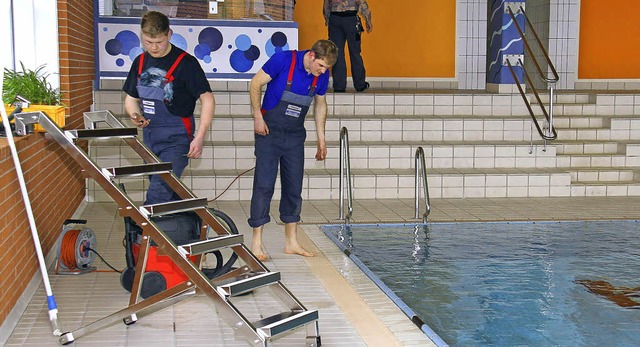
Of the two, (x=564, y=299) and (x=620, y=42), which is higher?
(x=620, y=42)

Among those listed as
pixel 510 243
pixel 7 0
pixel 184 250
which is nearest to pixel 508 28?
pixel 510 243

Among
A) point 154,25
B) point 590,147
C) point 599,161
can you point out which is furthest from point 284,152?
point 590,147

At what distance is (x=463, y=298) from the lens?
A: 578 centimetres

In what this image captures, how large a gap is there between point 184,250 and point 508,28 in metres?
8.51

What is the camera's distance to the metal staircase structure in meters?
4.25

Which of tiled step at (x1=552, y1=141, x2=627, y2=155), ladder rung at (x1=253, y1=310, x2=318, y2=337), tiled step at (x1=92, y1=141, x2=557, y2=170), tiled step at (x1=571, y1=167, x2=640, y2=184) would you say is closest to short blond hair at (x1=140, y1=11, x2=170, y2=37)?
ladder rung at (x1=253, y1=310, x2=318, y2=337)

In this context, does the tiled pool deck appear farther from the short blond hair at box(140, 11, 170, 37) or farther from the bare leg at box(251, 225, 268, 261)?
the short blond hair at box(140, 11, 170, 37)

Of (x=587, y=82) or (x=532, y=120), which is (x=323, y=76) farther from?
(x=587, y=82)

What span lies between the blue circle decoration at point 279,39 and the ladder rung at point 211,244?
6.91 metres

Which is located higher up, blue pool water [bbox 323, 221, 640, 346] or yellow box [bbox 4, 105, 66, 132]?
yellow box [bbox 4, 105, 66, 132]

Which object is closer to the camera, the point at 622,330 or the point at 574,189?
the point at 622,330

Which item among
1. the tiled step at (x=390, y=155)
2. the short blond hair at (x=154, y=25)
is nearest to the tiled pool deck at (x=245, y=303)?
the tiled step at (x=390, y=155)

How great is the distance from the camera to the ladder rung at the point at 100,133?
4863 millimetres

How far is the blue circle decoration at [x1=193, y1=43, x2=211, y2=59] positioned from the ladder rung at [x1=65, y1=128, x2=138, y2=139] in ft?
20.3
